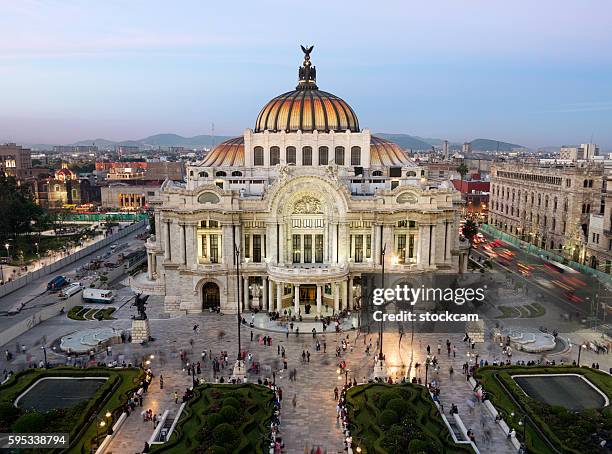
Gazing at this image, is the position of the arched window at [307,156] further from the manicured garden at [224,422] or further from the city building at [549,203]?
the city building at [549,203]

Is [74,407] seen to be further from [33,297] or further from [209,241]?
[33,297]

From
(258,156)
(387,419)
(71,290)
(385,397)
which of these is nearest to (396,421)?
(387,419)

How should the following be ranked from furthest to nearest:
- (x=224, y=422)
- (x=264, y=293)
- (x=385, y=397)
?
(x=264, y=293)
(x=385, y=397)
(x=224, y=422)

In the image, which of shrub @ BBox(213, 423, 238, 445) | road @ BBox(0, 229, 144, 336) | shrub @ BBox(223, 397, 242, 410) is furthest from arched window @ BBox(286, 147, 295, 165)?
shrub @ BBox(213, 423, 238, 445)

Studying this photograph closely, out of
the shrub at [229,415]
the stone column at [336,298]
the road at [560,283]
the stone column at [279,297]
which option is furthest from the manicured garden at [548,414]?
the stone column at [279,297]

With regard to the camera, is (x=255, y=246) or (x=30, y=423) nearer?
(x=30, y=423)

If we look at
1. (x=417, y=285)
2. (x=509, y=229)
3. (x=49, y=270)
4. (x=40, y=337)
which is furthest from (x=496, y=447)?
(x=509, y=229)

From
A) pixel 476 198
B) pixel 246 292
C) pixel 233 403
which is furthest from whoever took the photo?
pixel 476 198
